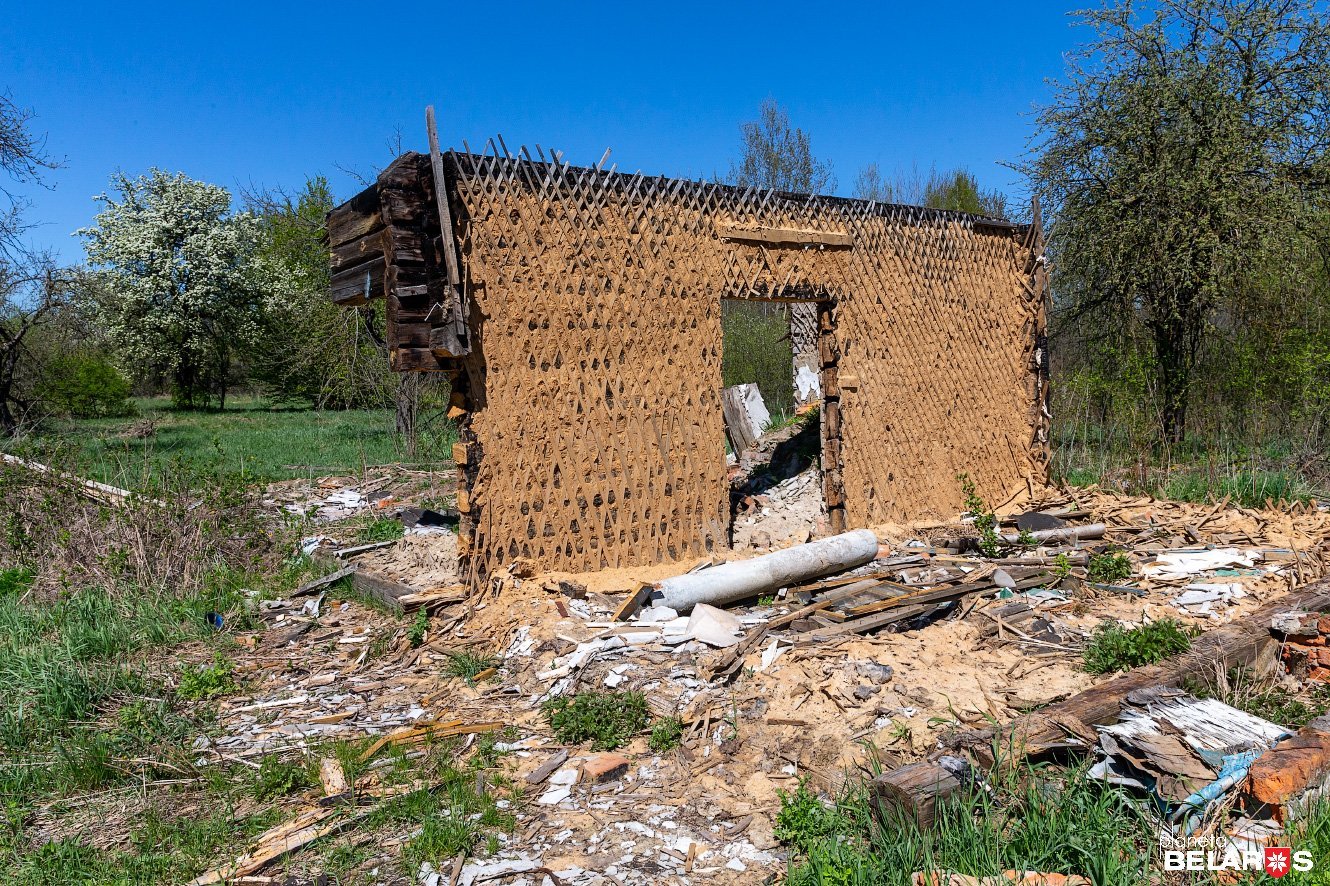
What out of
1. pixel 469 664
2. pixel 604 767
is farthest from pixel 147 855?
pixel 469 664

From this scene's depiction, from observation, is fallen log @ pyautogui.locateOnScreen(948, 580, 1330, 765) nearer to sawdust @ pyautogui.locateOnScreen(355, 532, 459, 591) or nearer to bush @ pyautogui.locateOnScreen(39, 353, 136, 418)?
sawdust @ pyautogui.locateOnScreen(355, 532, 459, 591)

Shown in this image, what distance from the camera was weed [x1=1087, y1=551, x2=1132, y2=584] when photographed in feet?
21.2

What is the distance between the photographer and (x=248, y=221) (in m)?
31.5

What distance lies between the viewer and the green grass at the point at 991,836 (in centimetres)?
294

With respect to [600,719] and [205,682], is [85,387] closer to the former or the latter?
[205,682]

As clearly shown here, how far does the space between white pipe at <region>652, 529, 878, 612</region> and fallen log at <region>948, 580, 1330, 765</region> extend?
2.44 metres

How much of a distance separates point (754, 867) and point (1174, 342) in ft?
38.3

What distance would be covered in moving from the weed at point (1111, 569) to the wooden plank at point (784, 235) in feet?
12.3

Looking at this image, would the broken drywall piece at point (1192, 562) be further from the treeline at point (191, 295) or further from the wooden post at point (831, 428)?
the treeline at point (191, 295)

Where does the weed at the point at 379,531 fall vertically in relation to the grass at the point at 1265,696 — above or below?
above

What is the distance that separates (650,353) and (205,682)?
3.96 metres

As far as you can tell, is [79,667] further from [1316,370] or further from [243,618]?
[1316,370]

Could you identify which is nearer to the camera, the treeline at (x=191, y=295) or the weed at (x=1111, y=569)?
the weed at (x=1111, y=569)

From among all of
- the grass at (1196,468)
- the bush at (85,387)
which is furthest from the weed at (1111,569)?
the bush at (85,387)
